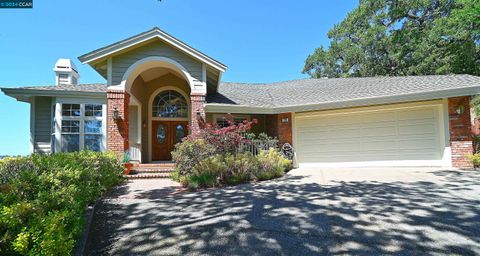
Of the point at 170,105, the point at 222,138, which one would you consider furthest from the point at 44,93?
the point at 222,138

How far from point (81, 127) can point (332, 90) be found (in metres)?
11.2

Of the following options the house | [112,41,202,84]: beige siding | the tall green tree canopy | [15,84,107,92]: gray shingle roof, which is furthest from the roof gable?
the tall green tree canopy

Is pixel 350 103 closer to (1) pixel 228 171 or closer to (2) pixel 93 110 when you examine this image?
(1) pixel 228 171

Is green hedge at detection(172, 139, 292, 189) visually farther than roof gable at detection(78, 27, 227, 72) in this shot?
No

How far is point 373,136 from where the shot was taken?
1027cm

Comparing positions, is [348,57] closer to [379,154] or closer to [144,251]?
[379,154]

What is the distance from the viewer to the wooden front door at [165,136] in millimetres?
12500

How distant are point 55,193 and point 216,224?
208cm

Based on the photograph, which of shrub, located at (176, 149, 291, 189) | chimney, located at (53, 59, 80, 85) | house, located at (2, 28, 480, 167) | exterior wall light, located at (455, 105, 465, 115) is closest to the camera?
shrub, located at (176, 149, 291, 189)

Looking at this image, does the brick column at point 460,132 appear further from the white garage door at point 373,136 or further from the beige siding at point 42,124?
the beige siding at point 42,124

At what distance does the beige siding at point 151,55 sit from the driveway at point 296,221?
529 centimetres

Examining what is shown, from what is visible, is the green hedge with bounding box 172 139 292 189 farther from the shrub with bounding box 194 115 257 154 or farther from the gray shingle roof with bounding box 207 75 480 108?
the gray shingle roof with bounding box 207 75 480 108

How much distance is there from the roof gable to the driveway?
5499mm

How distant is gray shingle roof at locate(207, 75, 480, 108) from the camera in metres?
9.68
